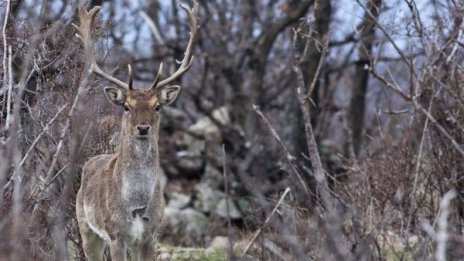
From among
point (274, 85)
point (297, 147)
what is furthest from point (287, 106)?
point (274, 85)

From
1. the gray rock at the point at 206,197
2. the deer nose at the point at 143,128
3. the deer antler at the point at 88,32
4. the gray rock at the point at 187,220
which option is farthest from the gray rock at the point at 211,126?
the deer nose at the point at 143,128

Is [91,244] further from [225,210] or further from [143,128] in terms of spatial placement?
[225,210]

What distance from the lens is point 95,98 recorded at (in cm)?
995

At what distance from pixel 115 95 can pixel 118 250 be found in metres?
1.47

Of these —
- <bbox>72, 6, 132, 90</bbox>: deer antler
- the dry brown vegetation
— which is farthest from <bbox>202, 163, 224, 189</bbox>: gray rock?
<bbox>72, 6, 132, 90</bbox>: deer antler

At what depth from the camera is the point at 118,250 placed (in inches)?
331

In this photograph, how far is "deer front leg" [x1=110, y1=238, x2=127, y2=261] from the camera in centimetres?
838

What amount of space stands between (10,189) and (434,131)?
4.39 m

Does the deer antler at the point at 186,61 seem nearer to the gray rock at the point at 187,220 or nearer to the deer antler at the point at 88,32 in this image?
the deer antler at the point at 88,32

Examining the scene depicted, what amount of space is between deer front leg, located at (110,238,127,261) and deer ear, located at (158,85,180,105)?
1.34 meters

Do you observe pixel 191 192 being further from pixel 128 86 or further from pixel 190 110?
pixel 128 86

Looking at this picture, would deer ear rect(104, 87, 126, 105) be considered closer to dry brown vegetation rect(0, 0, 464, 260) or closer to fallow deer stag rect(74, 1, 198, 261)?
fallow deer stag rect(74, 1, 198, 261)

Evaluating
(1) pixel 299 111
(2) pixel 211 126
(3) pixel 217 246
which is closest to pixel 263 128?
(2) pixel 211 126

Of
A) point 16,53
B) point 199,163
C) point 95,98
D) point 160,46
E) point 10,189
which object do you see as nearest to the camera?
point 10,189
